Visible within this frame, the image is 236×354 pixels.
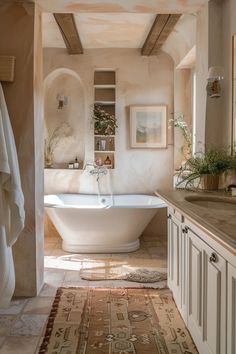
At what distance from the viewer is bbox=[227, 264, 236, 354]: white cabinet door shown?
1.43 m

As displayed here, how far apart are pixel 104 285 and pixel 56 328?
0.96m

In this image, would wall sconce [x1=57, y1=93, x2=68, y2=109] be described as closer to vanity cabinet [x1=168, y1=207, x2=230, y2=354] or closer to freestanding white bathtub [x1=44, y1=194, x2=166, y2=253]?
freestanding white bathtub [x1=44, y1=194, x2=166, y2=253]

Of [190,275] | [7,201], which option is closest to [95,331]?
[190,275]

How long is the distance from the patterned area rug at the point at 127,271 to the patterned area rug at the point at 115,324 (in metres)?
0.33

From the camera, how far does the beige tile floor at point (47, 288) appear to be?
244 cm

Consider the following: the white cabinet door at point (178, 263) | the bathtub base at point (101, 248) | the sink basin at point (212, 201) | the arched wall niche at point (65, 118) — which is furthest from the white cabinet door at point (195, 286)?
the arched wall niche at point (65, 118)

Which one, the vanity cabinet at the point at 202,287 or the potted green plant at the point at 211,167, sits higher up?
the potted green plant at the point at 211,167

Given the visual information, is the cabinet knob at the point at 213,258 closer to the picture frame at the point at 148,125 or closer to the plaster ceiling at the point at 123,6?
the plaster ceiling at the point at 123,6

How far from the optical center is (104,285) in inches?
138

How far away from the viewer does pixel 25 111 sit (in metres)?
3.15

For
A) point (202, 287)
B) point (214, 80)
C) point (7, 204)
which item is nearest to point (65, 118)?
point (214, 80)

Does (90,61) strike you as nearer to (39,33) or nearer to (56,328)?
(39,33)

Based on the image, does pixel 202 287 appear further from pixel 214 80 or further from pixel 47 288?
pixel 47 288

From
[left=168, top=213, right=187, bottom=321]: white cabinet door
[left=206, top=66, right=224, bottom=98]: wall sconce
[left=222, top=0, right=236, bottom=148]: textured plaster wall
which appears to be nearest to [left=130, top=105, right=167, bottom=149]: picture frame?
[left=222, top=0, right=236, bottom=148]: textured plaster wall
